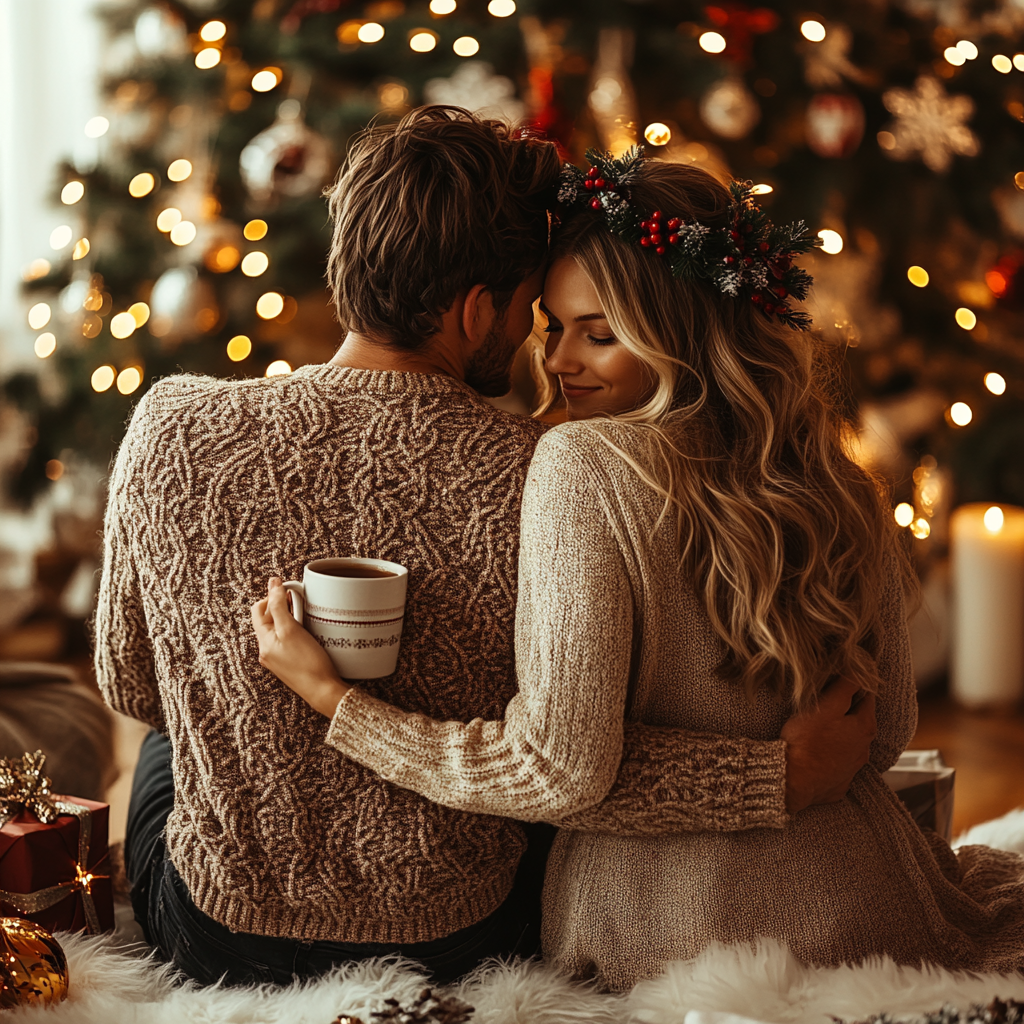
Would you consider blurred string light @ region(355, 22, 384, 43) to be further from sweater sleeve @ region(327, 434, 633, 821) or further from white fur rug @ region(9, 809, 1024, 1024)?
white fur rug @ region(9, 809, 1024, 1024)

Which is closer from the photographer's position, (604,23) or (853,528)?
(853,528)

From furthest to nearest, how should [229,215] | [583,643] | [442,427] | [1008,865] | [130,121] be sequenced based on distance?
[130,121]
[229,215]
[1008,865]
[442,427]
[583,643]

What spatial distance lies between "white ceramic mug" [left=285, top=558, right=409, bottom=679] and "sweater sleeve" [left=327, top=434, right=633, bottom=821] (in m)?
0.03

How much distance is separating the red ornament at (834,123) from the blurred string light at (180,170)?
1557mm

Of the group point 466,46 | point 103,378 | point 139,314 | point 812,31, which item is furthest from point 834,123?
point 103,378

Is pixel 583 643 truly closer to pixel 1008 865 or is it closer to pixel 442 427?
pixel 442 427

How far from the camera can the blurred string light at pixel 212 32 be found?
2748 millimetres

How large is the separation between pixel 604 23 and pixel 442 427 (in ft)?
5.83

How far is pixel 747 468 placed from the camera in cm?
111

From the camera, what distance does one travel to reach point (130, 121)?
2.98 metres

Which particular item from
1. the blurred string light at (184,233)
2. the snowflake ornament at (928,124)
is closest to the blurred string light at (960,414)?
the snowflake ornament at (928,124)

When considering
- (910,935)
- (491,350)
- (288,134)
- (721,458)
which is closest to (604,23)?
(288,134)

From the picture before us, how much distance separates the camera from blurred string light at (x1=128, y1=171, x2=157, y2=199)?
2803 mm

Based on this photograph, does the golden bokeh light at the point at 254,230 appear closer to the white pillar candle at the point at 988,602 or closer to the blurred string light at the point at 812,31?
the blurred string light at the point at 812,31
